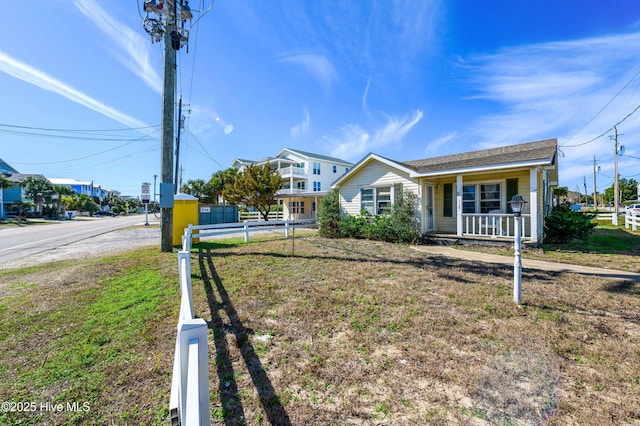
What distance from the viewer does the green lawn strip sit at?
2.18m

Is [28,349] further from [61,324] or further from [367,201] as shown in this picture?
[367,201]

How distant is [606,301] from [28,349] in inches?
327

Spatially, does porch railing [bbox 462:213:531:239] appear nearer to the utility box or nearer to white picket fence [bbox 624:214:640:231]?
the utility box

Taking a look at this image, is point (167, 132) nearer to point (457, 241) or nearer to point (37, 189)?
point (457, 241)

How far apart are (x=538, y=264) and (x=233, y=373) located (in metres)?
8.33

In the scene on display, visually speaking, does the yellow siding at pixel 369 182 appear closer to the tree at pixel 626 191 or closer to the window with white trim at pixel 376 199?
the window with white trim at pixel 376 199

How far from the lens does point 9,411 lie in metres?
2.16

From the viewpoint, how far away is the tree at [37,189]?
123 ft

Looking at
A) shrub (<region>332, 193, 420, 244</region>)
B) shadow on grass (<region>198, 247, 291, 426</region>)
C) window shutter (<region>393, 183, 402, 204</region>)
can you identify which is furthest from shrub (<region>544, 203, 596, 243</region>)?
shadow on grass (<region>198, 247, 291, 426</region>)

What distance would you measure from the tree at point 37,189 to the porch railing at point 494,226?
53364mm

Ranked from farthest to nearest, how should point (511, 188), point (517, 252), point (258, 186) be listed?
1. point (258, 186)
2. point (511, 188)
3. point (517, 252)

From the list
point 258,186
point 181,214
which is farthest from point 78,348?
point 258,186

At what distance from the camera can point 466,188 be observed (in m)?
12.1

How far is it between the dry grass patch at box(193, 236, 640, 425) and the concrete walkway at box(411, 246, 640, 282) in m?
0.92
